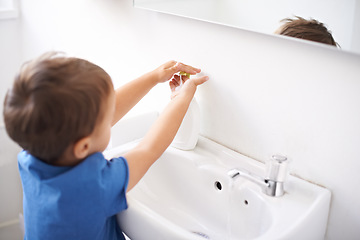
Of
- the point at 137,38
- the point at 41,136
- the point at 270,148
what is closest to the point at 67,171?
the point at 41,136

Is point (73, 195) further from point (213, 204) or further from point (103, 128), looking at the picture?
point (213, 204)

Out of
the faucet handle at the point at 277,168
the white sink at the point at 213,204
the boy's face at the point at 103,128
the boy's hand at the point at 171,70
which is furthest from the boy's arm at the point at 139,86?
the faucet handle at the point at 277,168

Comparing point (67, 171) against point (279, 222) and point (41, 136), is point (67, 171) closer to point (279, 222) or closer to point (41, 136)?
point (41, 136)

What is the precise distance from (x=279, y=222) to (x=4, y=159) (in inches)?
55.4

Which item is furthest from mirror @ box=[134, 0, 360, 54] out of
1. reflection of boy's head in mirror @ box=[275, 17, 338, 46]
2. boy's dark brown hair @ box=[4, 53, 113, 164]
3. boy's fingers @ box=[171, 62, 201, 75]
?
boy's dark brown hair @ box=[4, 53, 113, 164]

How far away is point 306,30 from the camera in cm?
96

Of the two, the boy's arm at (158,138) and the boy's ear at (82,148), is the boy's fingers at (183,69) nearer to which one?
the boy's arm at (158,138)

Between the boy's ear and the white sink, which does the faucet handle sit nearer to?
the white sink

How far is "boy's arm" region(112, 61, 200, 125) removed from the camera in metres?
1.21

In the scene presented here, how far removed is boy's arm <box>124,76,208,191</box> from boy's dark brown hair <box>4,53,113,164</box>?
0.53ft

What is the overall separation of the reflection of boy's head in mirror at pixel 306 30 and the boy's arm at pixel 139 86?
31 cm

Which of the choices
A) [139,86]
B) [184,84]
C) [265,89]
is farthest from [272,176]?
[139,86]

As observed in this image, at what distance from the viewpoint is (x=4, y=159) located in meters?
1.96

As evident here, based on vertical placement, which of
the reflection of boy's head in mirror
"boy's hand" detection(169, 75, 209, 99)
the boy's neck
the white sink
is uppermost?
the reflection of boy's head in mirror
